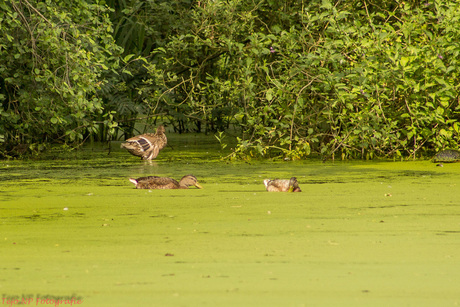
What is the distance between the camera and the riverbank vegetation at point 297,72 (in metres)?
9.27

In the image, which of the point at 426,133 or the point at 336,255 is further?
the point at 426,133

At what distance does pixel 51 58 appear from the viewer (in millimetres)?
9539

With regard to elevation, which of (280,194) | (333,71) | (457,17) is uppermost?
(457,17)

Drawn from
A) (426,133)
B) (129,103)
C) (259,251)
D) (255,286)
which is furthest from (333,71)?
(255,286)

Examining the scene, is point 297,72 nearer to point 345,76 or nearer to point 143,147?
point 345,76

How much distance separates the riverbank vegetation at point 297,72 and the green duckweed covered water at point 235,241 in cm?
130

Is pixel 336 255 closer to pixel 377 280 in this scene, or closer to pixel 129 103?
pixel 377 280

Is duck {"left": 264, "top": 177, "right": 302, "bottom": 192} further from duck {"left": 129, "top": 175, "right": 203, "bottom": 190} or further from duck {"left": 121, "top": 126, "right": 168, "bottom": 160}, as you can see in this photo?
duck {"left": 121, "top": 126, "right": 168, "bottom": 160}

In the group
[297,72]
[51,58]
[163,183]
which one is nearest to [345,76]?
[297,72]

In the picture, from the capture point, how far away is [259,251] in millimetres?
4375

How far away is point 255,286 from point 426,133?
6322mm

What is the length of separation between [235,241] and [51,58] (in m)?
5.55

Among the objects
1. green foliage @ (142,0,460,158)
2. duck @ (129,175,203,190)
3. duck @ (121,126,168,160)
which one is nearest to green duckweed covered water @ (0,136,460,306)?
duck @ (129,175,203,190)

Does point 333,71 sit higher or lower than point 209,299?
higher
